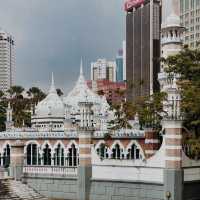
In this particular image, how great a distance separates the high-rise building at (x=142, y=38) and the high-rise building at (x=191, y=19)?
8.27 meters

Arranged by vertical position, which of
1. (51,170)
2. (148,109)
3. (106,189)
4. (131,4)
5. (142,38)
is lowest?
(106,189)

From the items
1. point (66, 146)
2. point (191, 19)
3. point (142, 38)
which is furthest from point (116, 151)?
point (142, 38)

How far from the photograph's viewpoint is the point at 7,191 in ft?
90.9

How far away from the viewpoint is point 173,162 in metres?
23.9

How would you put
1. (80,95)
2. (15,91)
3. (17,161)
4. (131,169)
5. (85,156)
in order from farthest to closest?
1. (15,91)
2. (80,95)
3. (17,161)
4. (85,156)
5. (131,169)

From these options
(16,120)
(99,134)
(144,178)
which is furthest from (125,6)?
(144,178)

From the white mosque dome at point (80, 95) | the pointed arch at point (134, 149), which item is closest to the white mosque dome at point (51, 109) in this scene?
the white mosque dome at point (80, 95)

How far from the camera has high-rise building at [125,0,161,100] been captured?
105062mm

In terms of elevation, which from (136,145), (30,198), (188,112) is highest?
(188,112)

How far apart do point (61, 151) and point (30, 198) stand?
6.20 metres

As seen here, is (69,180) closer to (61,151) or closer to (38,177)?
(38,177)

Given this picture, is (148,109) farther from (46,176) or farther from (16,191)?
(16,191)

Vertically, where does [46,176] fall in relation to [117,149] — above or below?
below

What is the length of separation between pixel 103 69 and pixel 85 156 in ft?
528
